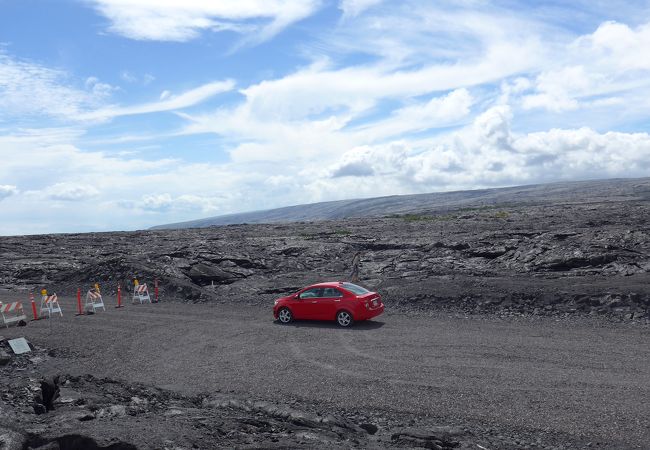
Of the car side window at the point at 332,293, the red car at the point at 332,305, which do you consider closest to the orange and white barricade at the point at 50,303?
the red car at the point at 332,305

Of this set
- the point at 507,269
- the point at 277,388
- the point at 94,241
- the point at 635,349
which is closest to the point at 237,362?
the point at 277,388

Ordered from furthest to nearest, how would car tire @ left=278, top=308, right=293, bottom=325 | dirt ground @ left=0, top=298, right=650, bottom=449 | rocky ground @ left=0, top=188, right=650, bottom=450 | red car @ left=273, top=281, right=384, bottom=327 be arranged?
1. car tire @ left=278, top=308, right=293, bottom=325
2. red car @ left=273, top=281, right=384, bottom=327
3. dirt ground @ left=0, top=298, right=650, bottom=449
4. rocky ground @ left=0, top=188, right=650, bottom=450

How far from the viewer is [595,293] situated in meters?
19.7

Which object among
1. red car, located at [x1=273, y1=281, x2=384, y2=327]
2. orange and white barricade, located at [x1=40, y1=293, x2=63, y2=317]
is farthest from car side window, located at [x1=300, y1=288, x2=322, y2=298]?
orange and white barricade, located at [x1=40, y1=293, x2=63, y2=317]

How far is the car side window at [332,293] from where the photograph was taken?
1926 cm

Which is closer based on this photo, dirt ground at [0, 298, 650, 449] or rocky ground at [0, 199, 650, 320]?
dirt ground at [0, 298, 650, 449]

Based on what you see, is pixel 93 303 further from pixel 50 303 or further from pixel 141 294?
pixel 141 294

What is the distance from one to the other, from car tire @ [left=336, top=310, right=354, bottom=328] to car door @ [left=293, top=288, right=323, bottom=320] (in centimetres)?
94

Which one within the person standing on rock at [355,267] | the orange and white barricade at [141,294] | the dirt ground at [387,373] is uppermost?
the orange and white barricade at [141,294]

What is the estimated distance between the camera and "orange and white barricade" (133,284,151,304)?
2633 cm

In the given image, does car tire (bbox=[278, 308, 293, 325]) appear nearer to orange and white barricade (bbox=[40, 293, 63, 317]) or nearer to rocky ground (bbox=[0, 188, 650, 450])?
rocky ground (bbox=[0, 188, 650, 450])

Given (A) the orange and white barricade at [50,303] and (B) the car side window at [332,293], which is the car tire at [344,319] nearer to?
(B) the car side window at [332,293]

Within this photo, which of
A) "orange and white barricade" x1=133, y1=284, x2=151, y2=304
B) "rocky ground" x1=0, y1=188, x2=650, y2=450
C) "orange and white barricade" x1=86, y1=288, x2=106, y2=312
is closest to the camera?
"rocky ground" x1=0, y1=188, x2=650, y2=450

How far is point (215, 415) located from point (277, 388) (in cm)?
236
